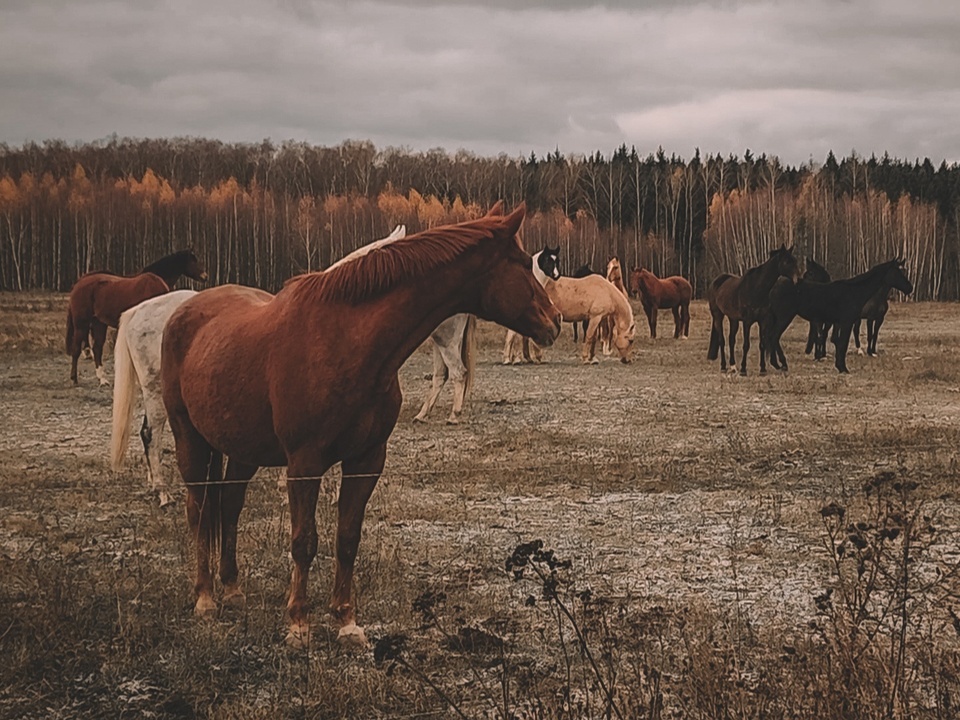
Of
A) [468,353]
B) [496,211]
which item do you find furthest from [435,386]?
[496,211]

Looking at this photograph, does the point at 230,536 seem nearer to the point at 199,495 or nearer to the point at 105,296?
the point at 199,495

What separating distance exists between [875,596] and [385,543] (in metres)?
3.04

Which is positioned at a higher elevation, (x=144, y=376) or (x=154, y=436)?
(x=144, y=376)

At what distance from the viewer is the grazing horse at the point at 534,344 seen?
19.5 m

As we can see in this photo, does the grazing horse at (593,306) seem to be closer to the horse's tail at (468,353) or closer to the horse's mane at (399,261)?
the horse's tail at (468,353)

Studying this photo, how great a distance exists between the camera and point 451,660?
4379 millimetres

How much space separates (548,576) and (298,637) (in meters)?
1.44

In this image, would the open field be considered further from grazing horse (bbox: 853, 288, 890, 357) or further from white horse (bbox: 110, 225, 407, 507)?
grazing horse (bbox: 853, 288, 890, 357)

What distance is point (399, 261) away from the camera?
14.5 ft

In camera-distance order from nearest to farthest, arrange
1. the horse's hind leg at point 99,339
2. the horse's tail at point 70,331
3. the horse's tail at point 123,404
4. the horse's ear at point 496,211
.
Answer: the horse's ear at point 496,211 < the horse's tail at point 123,404 < the horse's hind leg at point 99,339 < the horse's tail at point 70,331

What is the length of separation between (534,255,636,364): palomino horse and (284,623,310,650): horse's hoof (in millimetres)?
15975

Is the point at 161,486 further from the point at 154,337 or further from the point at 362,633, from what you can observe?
the point at 362,633

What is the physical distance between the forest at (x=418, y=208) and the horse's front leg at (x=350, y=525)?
3965cm

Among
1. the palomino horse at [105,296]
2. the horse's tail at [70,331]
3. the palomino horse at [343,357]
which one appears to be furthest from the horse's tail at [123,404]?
the horse's tail at [70,331]
